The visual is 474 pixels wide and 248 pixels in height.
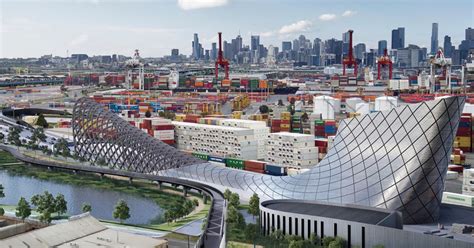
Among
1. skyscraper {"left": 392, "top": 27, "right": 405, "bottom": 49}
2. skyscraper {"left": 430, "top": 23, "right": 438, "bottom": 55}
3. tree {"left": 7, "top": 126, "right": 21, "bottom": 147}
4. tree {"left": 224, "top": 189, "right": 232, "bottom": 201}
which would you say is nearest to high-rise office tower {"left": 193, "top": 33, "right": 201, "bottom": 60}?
skyscraper {"left": 392, "top": 27, "right": 405, "bottom": 49}

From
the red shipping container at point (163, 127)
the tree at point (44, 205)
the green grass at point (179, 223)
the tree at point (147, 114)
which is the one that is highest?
the red shipping container at point (163, 127)

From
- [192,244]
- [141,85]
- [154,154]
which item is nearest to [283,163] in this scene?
[154,154]

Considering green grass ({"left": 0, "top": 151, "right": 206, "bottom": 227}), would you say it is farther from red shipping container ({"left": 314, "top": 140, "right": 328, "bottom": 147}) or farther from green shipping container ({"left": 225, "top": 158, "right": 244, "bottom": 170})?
red shipping container ({"left": 314, "top": 140, "right": 328, "bottom": 147})

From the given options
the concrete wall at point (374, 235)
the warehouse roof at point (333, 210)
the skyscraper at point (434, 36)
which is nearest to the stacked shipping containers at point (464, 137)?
the warehouse roof at point (333, 210)

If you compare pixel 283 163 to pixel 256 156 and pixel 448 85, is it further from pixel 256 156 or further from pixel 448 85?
pixel 448 85

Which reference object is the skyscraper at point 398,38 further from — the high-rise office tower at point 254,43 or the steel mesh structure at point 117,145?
the steel mesh structure at point 117,145

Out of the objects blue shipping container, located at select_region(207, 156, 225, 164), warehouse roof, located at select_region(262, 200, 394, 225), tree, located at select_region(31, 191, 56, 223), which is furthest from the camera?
blue shipping container, located at select_region(207, 156, 225, 164)

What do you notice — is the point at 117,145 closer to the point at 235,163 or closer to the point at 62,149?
the point at 62,149

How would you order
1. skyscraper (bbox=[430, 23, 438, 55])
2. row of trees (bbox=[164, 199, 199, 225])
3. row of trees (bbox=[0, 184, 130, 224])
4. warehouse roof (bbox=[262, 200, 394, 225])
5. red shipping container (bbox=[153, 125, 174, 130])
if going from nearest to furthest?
warehouse roof (bbox=[262, 200, 394, 225]) < row of trees (bbox=[0, 184, 130, 224]) < row of trees (bbox=[164, 199, 199, 225]) < red shipping container (bbox=[153, 125, 174, 130]) < skyscraper (bbox=[430, 23, 438, 55])
